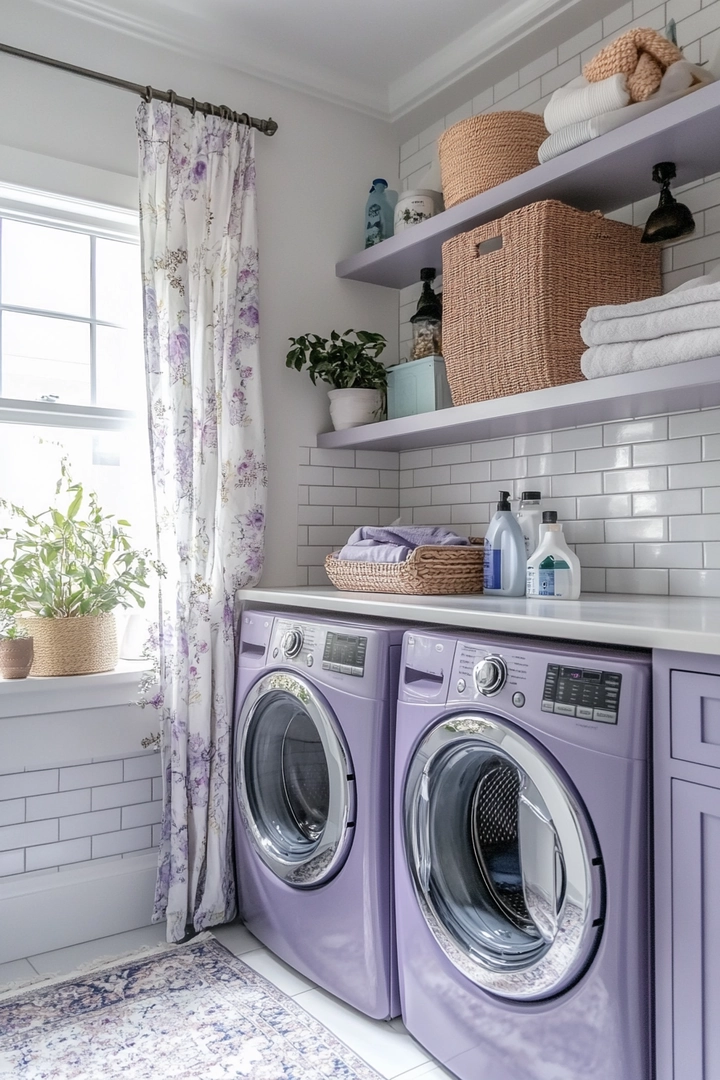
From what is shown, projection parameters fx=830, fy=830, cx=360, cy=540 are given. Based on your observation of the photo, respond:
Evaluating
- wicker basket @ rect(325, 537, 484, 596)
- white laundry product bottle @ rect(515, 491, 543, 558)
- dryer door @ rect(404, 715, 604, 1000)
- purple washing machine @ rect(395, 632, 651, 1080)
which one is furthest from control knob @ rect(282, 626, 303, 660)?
white laundry product bottle @ rect(515, 491, 543, 558)

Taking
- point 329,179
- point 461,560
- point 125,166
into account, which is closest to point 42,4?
point 125,166

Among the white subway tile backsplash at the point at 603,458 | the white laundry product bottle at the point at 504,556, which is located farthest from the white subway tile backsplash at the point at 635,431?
the white laundry product bottle at the point at 504,556

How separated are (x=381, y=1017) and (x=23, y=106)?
2.52m

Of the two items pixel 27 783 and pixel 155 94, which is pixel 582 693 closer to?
pixel 27 783

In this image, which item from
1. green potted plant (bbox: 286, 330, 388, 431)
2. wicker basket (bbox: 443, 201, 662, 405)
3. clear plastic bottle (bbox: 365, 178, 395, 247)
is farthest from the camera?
clear plastic bottle (bbox: 365, 178, 395, 247)

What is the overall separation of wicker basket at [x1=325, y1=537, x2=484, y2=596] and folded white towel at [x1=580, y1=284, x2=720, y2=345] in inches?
25.5

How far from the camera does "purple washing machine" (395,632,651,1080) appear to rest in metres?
1.31

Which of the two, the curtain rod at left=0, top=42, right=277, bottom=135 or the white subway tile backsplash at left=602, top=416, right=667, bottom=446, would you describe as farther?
the curtain rod at left=0, top=42, right=277, bottom=135

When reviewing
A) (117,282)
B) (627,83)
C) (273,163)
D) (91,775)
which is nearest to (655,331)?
(627,83)

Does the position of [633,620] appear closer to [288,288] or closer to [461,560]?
[461,560]

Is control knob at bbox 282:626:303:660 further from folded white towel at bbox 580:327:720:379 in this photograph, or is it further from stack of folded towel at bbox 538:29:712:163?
stack of folded towel at bbox 538:29:712:163

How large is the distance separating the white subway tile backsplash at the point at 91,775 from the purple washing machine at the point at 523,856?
40.6 inches

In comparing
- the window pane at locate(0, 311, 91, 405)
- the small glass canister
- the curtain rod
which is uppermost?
the curtain rod

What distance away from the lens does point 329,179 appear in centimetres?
289
